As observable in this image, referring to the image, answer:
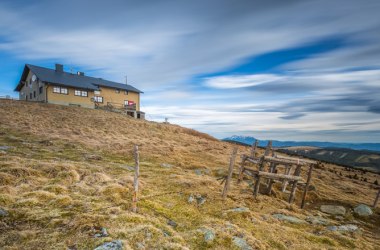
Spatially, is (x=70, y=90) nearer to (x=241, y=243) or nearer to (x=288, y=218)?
(x=288, y=218)

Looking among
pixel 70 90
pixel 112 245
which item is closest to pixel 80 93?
pixel 70 90

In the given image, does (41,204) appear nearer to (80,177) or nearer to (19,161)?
(80,177)

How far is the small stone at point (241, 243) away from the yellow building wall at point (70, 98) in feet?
165

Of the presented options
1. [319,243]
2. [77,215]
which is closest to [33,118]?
[77,215]

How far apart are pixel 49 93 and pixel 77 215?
47225 millimetres

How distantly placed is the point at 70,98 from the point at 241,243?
52.3m

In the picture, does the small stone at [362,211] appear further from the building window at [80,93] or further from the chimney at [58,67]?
the chimney at [58,67]

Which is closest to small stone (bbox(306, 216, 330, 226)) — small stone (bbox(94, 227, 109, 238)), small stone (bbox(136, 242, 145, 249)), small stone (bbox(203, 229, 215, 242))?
small stone (bbox(203, 229, 215, 242))

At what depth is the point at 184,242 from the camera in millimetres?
7910

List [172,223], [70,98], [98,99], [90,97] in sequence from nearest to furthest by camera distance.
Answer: [172,223] < [70,98] < [90,97] < [98,99]

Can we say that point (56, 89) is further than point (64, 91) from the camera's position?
No

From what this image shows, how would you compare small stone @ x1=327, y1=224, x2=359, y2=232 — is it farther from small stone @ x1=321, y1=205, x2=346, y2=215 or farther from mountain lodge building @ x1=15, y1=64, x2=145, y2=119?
mountain lodge building @ x1=15, y1=64, x2=145, y2=119

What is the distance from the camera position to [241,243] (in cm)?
833

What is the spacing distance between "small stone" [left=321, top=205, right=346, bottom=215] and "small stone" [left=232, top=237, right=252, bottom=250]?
10354 mm
